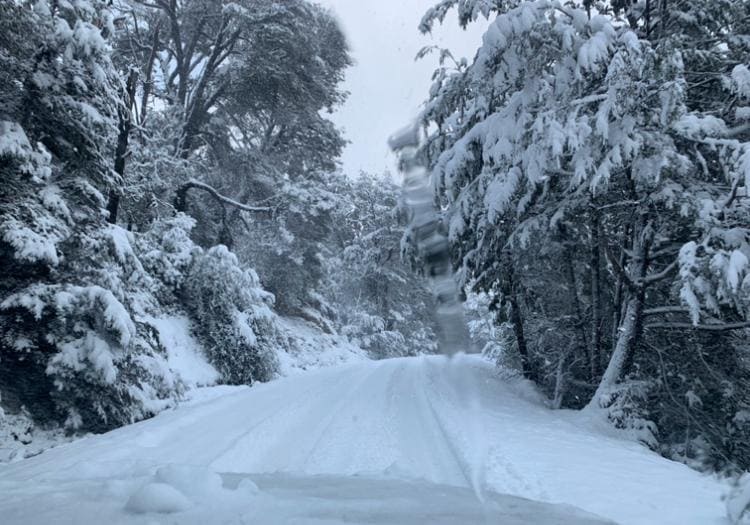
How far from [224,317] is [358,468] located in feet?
24.8

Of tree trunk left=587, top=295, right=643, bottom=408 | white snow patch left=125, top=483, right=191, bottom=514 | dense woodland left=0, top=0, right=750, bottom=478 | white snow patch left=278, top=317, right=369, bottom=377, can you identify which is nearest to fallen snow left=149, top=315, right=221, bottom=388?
dense woodland left=0, top=0, right=750, bottom=478

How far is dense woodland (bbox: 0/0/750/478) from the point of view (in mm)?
5527

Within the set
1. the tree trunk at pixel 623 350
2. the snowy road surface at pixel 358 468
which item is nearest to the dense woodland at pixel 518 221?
the tree trunk at pixel 623 350

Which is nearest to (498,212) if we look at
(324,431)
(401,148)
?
(324,431)

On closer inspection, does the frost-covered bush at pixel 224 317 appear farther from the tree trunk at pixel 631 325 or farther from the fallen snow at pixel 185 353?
the tree trunk at pixel 631 325

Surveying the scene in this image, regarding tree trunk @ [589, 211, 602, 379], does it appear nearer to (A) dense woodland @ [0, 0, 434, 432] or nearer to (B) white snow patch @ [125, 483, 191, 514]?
(A) dense woodland @ [0, 0, 434, 432]

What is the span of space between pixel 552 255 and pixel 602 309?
144 centimetres

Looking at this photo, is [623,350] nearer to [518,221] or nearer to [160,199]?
[518,221]

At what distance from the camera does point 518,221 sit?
736 cm

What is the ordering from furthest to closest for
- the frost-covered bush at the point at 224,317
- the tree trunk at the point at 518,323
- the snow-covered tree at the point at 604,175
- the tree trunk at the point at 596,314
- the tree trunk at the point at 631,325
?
the frost-covered bush at the point at 224,317
the tree trunk at the point at 518,323
the tree trunk at the point at 596,314
the tree trunk at the point at 631,325
the snow-covered tree at the point at 604,175

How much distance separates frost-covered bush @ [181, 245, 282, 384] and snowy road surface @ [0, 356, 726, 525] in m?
1.32

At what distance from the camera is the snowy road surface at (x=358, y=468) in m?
2.18

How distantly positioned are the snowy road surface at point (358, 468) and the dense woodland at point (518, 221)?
41.8 inches

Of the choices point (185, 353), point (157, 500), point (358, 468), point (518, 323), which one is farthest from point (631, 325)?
point (185, 353)
